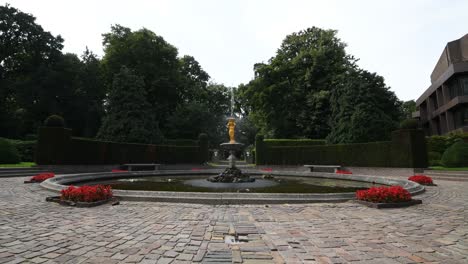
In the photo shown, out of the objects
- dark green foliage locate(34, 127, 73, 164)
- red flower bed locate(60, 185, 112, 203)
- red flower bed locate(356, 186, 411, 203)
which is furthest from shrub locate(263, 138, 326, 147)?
red flower bed locate(60, 185, 112, 203)

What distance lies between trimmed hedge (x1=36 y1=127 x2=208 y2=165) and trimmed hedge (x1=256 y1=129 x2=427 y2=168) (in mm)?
9980

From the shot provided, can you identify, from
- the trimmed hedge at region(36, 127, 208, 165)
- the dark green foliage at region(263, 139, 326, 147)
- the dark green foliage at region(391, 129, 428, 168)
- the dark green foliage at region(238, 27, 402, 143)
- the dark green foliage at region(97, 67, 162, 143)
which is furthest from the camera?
the dark green foliage at region(263, 139, 326, 147)

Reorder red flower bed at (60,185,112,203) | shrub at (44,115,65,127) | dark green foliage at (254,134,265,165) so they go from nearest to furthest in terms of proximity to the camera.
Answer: red flower bed at (60,185,112,203), shrub at (44,115,65,127), dark green foliage at (254,134,265,165)

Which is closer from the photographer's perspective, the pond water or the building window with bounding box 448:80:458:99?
the pond water

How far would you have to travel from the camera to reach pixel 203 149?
109 ft

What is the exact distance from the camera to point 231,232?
5.18 m

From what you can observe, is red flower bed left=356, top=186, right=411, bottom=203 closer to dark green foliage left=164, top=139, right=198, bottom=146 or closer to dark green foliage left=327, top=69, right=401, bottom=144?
dark green foliage left=327, top=69, right=401, bottom=144

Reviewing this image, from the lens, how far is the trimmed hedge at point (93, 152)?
19.3 m

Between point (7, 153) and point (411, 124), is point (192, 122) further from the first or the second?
point (411, 124)

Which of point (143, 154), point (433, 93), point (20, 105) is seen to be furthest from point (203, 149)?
point (433, 93)

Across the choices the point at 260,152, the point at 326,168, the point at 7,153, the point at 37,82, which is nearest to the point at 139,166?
the point at 7,153

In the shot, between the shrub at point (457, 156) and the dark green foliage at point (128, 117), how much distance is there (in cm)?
2914

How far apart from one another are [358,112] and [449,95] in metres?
19.7

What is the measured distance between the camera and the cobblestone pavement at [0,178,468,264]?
4004mm
